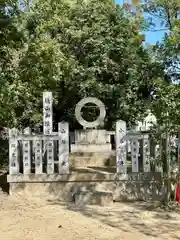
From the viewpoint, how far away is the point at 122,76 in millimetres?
14109

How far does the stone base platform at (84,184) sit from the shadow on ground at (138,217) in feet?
1.12

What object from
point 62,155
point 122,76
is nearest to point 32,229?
point 62,155

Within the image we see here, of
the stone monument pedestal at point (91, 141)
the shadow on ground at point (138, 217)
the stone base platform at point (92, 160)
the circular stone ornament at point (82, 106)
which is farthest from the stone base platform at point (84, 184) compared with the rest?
the circular stone ornament at point (82, 106)

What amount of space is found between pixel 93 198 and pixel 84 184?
750 mm

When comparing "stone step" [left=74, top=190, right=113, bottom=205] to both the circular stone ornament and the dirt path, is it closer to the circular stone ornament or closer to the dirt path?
the dirt path

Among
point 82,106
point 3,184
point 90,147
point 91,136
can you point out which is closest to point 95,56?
point 82,106

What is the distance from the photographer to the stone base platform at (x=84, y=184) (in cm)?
771

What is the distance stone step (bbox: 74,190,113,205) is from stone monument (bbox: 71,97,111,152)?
3.72m

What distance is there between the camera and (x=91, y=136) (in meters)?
11.7

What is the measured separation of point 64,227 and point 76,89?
8758 millimetres

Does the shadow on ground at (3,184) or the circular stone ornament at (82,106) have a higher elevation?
the circular stone ornament at (82,106)

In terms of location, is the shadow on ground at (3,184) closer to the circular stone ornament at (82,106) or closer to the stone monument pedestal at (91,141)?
the stone monument pedestal at (91,141)

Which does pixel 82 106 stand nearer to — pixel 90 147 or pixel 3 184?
pixel 90 147

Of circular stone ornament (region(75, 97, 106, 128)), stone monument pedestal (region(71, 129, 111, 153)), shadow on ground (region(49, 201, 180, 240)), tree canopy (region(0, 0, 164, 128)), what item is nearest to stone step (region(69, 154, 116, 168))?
stone monument pedestal (region(71, 129, 111, 153))
